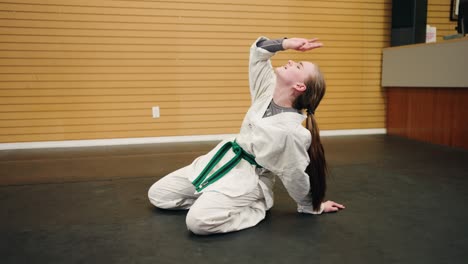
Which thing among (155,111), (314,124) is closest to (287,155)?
(314,124)

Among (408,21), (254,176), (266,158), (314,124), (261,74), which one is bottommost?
(254,176)

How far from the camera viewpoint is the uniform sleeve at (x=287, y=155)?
5.65ft

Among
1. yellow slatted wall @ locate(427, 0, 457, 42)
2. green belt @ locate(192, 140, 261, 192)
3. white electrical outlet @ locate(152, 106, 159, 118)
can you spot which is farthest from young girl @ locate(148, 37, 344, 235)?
yellow slatted wall @ locate(427, 0, 457, 42)

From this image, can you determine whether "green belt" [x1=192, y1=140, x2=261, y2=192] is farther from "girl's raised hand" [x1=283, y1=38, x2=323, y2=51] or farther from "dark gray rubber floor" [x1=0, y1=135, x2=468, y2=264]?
"girl's raised hand" [x1=283, y1=38, x2=323, y2=51]

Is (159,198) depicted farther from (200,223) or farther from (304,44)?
(304,44)

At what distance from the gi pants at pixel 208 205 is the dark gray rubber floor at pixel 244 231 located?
0.17 ft

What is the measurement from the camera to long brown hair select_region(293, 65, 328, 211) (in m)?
1.83

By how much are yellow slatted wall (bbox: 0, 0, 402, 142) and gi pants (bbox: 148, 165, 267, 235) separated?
95.5 inches

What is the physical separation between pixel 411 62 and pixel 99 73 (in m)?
3.66

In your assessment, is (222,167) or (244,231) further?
(222,167)

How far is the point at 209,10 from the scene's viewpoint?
14.4 ft

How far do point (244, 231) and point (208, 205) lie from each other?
0.75 ft

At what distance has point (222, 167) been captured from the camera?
1.92m

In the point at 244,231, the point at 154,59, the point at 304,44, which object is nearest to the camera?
the point at 304,44
